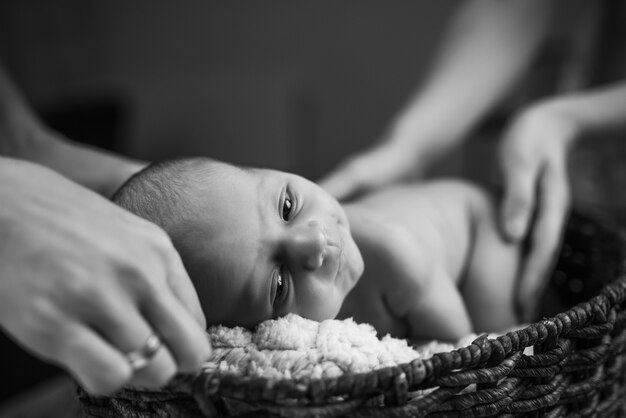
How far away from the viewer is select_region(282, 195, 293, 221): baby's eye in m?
0.67

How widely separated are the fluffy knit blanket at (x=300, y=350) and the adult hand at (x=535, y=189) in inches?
14.7

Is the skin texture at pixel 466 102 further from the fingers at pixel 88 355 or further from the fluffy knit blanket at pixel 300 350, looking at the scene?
the fingers at pixel 88 355

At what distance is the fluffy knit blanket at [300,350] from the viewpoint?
0.50 m

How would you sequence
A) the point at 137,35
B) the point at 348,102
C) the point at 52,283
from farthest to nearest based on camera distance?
1. the point at 137,35
2. the point at 348,102
3. the point at 52,283

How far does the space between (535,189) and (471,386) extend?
50 cm

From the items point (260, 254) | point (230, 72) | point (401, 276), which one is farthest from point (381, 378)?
point (230, 72)

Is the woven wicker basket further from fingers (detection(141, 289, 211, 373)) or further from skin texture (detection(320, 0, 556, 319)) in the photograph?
skin texture (detection(320, 0, 556, 319))

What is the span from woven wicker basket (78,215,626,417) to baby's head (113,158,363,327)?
0.15m

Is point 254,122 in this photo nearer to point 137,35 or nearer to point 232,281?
point 137,35

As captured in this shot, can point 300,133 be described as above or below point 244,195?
below

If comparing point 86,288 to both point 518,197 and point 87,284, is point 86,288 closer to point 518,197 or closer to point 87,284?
point 87,284

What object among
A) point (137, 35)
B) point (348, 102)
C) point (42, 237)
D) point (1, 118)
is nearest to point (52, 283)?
point (42, 237)

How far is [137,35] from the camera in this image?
3.00 m

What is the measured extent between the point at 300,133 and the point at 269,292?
2.05 m
